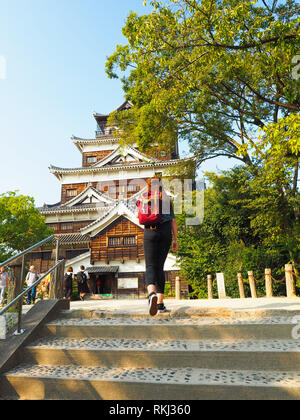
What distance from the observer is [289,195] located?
1096 centimetres

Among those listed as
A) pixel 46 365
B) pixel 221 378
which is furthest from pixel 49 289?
pixel 221 378

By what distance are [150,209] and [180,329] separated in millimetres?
1480

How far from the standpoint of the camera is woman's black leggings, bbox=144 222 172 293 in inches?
136

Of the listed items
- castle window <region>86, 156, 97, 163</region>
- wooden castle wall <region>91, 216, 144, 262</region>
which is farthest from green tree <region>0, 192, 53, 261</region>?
castle window <region>86, 156, 97, 163</region>

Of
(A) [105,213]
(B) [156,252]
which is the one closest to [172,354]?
(B) [156,252]

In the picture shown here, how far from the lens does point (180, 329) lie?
2.81 metres

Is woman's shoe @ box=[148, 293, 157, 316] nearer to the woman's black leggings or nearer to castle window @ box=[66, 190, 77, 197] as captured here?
the woman's black leggings

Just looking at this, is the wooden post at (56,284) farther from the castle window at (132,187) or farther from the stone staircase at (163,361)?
the castle window at (132,187)

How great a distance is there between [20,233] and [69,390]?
19920 mm

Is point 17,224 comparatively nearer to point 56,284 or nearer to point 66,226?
point 66,226

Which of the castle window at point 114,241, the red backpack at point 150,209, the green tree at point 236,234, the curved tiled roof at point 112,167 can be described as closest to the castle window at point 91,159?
the curved tiled roof at point 112,167

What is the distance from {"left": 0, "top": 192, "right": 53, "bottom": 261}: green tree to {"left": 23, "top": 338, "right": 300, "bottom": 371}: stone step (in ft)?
62.1
